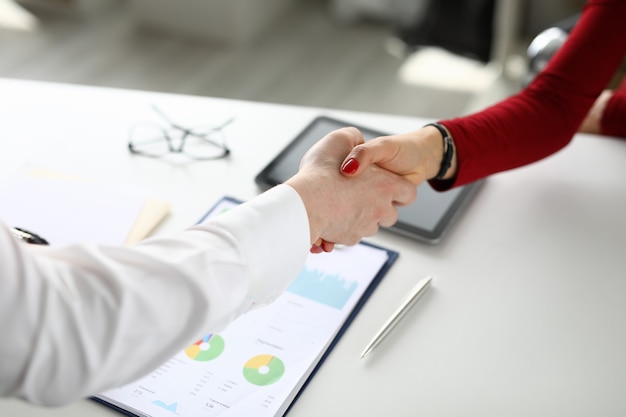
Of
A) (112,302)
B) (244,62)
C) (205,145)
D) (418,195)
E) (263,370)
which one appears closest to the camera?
(112,302)

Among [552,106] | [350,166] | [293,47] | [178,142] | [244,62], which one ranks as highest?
[552,106]

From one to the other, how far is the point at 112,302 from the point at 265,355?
300 mm

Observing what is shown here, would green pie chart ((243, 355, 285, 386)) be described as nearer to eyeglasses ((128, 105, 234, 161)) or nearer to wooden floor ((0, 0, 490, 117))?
eyeglasses ((128, 105, 234, 161))

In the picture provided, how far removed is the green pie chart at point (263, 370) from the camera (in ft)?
3.21

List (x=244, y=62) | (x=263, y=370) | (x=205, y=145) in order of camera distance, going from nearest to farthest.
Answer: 1. (x=263, y=370)
2. (x=205, y=145)
3. (x=244, y=62)

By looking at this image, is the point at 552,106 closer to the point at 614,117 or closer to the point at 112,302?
the point at 614,117

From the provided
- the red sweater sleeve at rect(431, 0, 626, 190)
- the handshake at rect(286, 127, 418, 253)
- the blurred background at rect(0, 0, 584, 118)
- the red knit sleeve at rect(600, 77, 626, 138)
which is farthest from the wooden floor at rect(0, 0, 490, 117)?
the handshake at rect(286, 127, 418, 253)

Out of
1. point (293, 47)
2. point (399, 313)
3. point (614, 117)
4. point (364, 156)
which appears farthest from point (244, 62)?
point (399, 313)

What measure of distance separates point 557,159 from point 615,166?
10cm

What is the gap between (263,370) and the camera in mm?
992

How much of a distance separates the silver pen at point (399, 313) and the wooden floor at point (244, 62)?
184 cm

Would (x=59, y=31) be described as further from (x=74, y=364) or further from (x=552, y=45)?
(x=74, y=364)

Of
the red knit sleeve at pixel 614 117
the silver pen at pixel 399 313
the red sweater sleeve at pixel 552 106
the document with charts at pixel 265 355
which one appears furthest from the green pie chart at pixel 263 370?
the red knit sleeve at pixel 614 117

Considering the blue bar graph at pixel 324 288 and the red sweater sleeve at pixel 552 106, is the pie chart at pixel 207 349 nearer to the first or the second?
the blue bar graph at pixel 324 288
